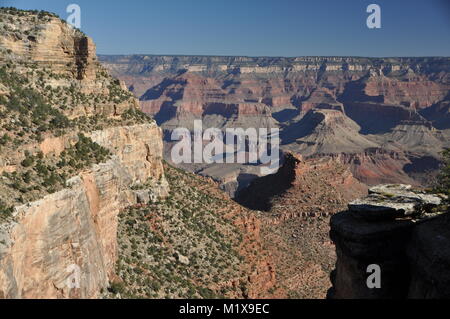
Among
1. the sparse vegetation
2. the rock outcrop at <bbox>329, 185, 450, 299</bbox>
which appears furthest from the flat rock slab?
the sparse vegetation

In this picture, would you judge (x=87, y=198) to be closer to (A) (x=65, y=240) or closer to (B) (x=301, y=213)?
(A) (x=65, y=240)

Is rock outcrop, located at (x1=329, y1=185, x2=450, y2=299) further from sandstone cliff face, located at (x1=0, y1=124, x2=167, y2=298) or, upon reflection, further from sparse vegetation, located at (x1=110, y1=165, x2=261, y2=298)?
sparse vegetation, located at (x1=110, y1=165, x2=261, y2=298)

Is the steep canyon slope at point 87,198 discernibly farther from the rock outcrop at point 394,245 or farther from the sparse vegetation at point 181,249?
the rock outcrop at point 394,245

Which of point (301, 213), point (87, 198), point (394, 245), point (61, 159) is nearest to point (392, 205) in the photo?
point (394, 245)

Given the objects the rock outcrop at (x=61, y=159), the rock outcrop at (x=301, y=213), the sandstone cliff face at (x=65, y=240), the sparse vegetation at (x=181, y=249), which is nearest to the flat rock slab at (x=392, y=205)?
the sandstone cliff face at (x=65, y=240)
